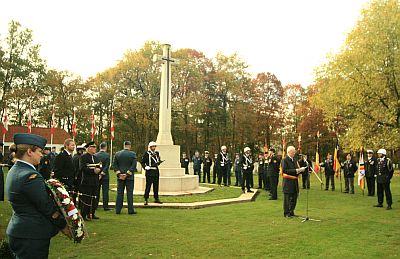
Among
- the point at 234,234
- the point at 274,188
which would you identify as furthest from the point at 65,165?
the point at 274,188

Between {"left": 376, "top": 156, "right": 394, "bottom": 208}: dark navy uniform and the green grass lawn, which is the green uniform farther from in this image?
{"left": 376, "top": 156, "right": 394, "bottom": 208}: dark navy uniform

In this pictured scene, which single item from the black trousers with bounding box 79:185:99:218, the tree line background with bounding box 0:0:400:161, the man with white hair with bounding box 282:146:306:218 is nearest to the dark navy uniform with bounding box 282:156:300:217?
the man with white hair with bounding box 282:146:306:218

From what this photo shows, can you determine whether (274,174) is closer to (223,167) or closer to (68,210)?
(223,167)

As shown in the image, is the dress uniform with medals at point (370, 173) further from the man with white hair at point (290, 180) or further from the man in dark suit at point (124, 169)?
the man in dark suit at point (124, 169)

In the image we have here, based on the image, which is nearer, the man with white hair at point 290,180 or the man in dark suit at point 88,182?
the man in dark suit at point 88,182

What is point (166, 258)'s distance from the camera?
6.10m

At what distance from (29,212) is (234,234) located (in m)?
5.23

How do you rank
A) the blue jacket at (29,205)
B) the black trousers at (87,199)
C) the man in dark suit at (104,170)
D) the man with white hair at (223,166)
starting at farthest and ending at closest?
the man with white hair at (223,166) < the man in dark suit at (104,170) < the black trousers at (87,199) < the blue jacket at (29,205)

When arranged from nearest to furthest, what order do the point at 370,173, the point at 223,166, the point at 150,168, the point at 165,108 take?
the point at 150,168, the point at 370,173, the point at 165,108, the point at 223,166

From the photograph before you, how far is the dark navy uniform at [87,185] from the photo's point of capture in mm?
9211

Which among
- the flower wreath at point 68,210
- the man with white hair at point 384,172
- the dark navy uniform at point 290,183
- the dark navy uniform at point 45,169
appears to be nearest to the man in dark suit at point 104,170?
the dark navy uniform at point 45,169

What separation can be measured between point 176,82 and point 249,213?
32.1m

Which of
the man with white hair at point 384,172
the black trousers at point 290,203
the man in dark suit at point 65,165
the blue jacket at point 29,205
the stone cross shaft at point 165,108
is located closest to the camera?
the blue jacket at point 29,205

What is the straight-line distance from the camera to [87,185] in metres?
9.37
